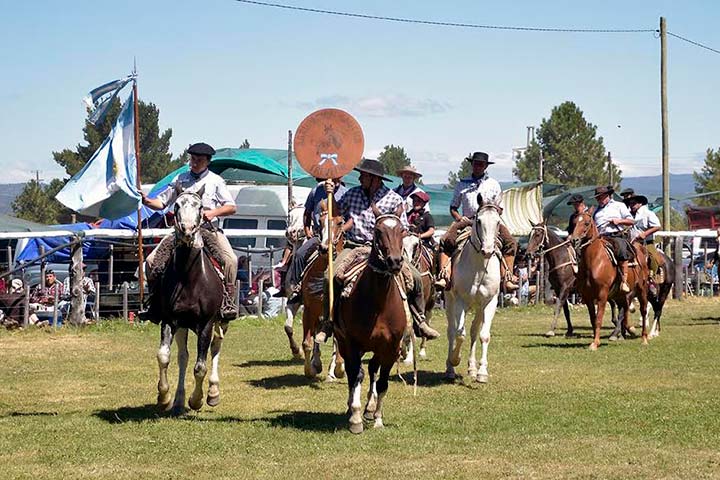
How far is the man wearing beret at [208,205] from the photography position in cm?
1244

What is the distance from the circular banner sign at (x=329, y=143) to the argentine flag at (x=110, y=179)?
14.1 m

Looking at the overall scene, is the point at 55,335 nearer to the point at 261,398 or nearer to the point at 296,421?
the point at 261,398

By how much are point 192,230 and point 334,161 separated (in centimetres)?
198

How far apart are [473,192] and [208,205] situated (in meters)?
4.49

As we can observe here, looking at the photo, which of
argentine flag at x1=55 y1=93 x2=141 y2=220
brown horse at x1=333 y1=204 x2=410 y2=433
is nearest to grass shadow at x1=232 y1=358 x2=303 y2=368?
brown horse at x1=333 y1=204 x2=410 y2=433

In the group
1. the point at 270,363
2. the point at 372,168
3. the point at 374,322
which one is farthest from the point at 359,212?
the point at 270,363

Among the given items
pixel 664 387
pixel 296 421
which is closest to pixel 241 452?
pixel 296 421

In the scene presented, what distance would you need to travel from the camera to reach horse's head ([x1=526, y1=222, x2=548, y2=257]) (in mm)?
22875

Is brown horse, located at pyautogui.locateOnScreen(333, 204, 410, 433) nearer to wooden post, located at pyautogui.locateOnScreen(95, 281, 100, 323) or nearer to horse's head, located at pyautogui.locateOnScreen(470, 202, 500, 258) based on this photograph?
horse's head, located at pyautogui.locateOnScreen(470, 202, 500, 258)

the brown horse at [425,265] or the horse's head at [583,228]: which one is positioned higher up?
the horse's head at [583,228]

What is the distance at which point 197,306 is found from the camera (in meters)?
12.2

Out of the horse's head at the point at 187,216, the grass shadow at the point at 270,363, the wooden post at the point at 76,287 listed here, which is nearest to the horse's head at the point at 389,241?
the horse's head at the point at 187,216

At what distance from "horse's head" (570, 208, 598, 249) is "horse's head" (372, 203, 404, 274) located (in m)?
10.1

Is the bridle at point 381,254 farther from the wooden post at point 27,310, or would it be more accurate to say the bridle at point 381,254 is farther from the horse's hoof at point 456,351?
the wooden post at point 27,310
